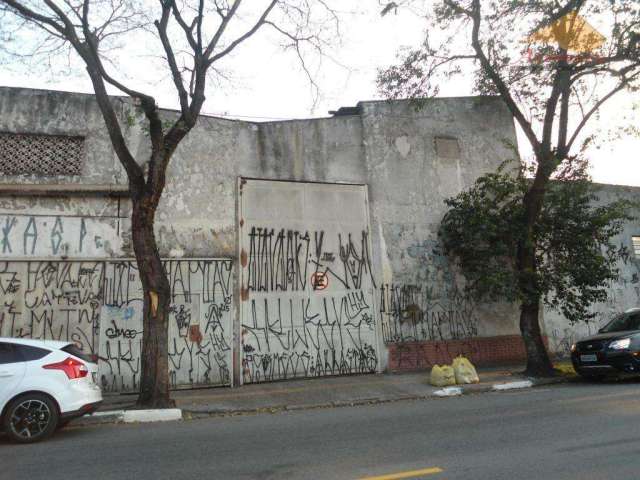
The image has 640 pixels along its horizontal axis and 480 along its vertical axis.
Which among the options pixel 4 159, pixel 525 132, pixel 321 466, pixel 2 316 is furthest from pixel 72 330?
pixel 525 132

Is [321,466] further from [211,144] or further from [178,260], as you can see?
[211,144]

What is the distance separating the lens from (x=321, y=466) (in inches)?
195

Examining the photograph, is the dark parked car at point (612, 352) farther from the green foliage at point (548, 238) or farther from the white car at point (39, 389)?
the white car at point (39, 389)

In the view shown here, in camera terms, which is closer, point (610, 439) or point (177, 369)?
point (610, 439)

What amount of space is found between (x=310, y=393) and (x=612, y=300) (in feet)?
36.8

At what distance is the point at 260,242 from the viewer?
1223 cm

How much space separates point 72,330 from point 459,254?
31.3 ft

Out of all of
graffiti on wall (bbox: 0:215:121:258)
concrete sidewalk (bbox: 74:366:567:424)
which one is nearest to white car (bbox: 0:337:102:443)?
concrete sidewalk (bbox: 74:366:567:424)

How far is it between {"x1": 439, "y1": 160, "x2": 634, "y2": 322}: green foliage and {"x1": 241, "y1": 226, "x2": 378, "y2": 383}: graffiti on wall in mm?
2750

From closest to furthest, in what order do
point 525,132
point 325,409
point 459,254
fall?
point 325,409
point 525,132
point 459,254

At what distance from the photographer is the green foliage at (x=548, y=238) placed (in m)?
11.7

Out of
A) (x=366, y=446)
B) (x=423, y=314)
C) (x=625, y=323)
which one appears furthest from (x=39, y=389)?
(x=625, y=323)

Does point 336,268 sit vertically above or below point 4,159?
below

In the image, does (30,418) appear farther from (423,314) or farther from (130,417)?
(423,314)
